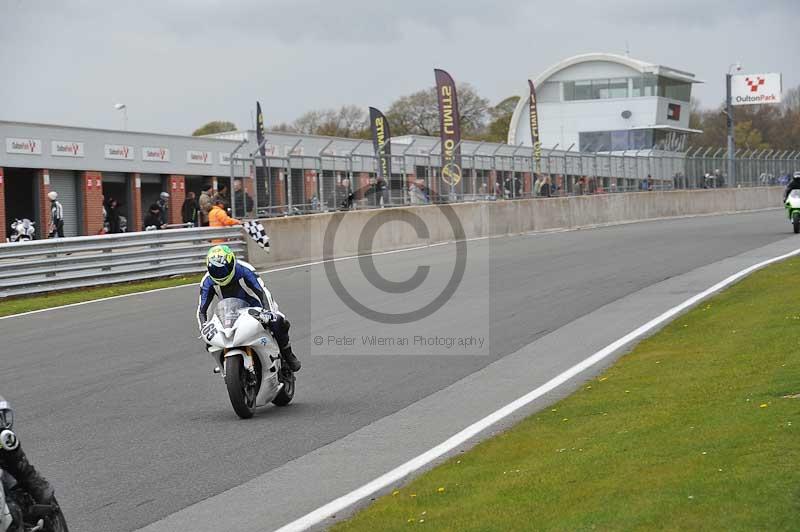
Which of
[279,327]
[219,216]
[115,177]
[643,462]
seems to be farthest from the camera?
[115,177]

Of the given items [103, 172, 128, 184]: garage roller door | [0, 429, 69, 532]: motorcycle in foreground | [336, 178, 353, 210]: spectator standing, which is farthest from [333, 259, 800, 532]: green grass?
[103, 172, 128, 184]: garage roller door

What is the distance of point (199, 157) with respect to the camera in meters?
48.9

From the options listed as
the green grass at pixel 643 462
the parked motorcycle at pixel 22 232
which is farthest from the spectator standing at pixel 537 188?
the green grass at pixel 643 462

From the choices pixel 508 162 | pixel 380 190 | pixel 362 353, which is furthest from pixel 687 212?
pixel 362 353

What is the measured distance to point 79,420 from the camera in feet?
31.6

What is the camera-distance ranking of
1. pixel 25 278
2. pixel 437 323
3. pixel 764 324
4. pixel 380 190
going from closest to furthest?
pixel 764 324 → pixel 437 323 → pixel 25 278 → pixel 380 190

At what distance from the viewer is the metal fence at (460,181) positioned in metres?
26.5

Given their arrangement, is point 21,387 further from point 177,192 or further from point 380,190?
point 177,192

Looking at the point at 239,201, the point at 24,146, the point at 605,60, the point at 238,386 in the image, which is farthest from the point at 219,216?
the point at 605,60

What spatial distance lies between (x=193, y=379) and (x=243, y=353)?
2343mm

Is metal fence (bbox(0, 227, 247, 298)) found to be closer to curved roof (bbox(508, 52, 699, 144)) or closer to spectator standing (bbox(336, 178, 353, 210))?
spectator standing (bbox(336, 178, 353, 210))

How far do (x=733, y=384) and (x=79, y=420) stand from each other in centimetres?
535

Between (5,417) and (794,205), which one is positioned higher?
(794,205)

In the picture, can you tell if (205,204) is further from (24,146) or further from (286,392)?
(24,146)
